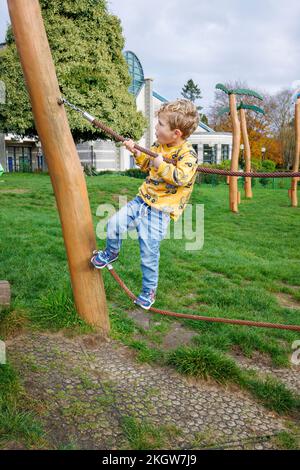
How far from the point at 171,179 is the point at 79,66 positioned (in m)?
18.9

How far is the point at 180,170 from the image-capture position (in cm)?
293

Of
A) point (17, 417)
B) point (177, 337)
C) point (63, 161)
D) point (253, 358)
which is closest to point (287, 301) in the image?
point (253, 358)

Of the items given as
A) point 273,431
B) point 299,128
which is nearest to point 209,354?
point 273,431

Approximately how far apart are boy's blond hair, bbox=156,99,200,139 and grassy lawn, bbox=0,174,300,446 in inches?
70.9

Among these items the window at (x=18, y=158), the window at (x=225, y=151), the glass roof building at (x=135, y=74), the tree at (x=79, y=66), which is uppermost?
the glass roof building at (x=135, y=74)

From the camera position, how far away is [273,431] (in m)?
2.97

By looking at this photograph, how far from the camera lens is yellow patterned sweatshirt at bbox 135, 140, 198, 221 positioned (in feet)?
9.62

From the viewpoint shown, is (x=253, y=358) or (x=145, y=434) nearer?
(x=145, y=434)

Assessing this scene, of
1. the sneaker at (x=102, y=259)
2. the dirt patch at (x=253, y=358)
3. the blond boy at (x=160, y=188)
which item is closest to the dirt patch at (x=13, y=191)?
the sneaker at (x=102, y=259)

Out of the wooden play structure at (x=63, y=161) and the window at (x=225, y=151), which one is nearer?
the wooden play structure at (x=63, y=161)

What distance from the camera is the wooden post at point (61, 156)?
3.39 m

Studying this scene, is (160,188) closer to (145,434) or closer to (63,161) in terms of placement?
(63,161)

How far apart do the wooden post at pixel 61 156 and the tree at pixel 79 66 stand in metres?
16.8

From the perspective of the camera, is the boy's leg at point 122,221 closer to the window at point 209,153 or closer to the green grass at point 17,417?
the green grass at point 17,417
